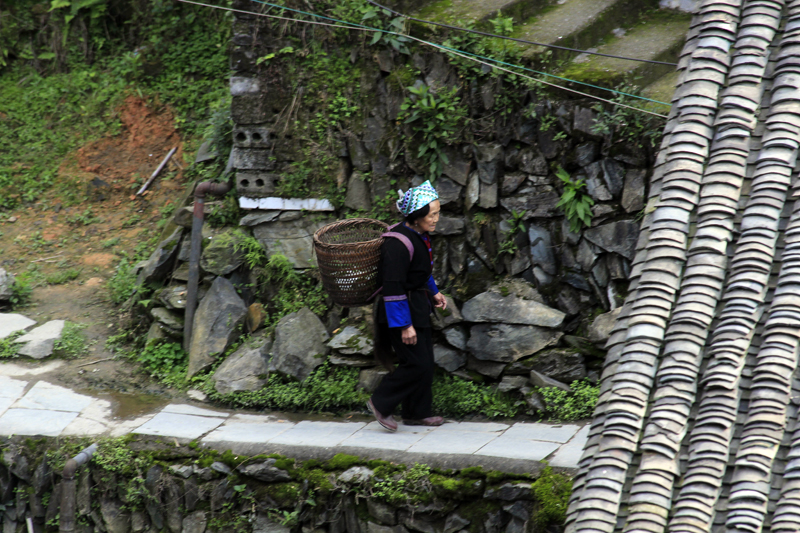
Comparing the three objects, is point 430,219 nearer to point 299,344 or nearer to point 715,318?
point 299,344

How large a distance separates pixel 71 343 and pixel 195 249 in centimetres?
155

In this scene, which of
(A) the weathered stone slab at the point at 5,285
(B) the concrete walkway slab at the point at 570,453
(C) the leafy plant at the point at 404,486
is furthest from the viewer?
(A) the weathered stone slab at the point at 5,285

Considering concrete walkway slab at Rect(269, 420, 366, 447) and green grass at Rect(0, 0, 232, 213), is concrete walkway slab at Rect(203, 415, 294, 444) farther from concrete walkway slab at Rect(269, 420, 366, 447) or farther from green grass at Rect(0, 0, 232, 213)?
green grass at Rect(0, 0, 232, 213)

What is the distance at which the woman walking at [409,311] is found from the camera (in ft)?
16.9

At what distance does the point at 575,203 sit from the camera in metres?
5.76

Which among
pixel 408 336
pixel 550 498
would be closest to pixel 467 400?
pixel 408 336

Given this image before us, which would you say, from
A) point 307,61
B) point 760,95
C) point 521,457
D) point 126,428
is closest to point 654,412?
point 760,95

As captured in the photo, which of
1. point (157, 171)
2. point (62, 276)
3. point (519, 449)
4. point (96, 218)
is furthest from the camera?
point (157, 171)

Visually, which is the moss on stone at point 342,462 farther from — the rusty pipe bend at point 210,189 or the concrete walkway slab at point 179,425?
the rusty pipe bend at point 210,189

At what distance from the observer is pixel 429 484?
15.9 ft

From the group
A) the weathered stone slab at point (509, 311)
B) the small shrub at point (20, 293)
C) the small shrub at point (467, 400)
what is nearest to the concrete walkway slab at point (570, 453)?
the small shrub at point (467, 400)

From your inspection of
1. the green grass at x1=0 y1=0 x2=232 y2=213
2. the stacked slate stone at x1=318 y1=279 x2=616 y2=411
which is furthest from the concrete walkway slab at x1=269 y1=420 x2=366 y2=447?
the green grass at x1=0 y1=0 x2=232 y2=213

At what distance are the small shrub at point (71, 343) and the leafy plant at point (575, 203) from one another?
4750 millimetres

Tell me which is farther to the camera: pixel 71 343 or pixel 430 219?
pixel 71 343
